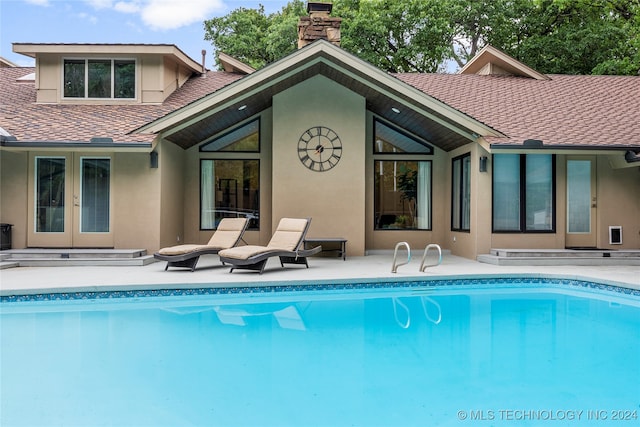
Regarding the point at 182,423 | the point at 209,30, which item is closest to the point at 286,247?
the point at 182,423

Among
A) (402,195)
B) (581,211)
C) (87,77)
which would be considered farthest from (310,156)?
(581,211)

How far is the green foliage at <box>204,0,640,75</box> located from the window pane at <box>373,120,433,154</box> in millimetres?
11973

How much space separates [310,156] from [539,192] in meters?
5.28

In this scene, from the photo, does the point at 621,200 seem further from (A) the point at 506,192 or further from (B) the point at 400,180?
(B) the point at 400,180

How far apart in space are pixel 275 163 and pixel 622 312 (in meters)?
7.49

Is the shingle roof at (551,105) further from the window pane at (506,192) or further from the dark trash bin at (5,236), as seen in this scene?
the dark trash bin at (5,236)

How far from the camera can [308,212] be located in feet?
38.8

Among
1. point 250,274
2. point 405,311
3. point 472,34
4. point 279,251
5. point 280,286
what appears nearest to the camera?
point 405,311

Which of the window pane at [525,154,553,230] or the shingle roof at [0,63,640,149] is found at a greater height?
the shingle roof at [0,63,640,149]

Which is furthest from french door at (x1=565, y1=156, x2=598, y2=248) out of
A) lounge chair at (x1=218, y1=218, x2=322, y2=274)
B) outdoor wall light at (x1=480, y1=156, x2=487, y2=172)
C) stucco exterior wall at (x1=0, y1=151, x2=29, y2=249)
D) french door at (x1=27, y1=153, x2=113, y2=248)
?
stucco exterior wall at (x1=0, y1=151, x2=29, y2=249)

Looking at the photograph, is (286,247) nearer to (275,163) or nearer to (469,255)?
(275,163)

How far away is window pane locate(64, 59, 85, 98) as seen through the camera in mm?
13070

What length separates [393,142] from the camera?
1303cm

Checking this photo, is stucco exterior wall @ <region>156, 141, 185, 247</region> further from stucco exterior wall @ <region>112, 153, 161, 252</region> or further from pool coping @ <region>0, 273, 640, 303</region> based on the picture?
pool coping @ <region>0, 273, 640, 303</region>
